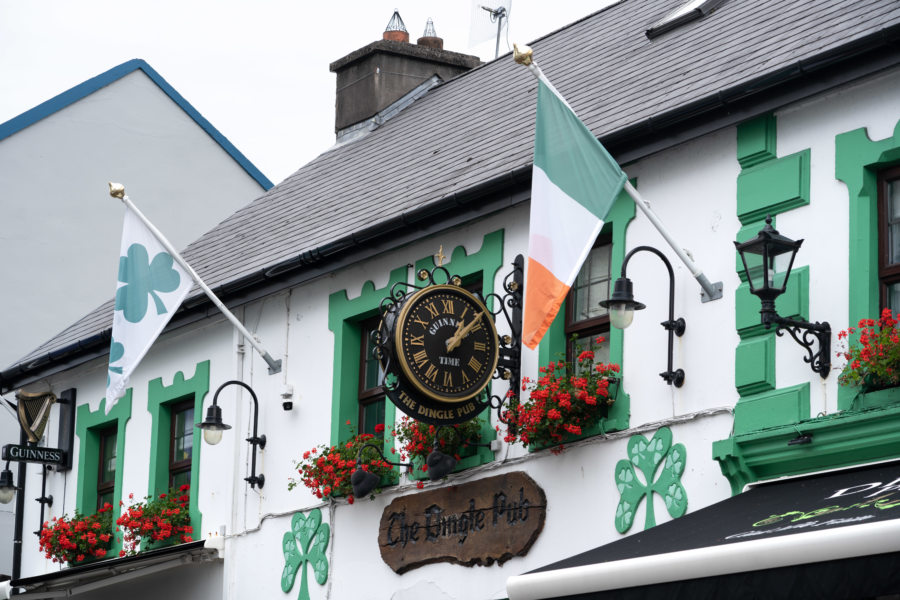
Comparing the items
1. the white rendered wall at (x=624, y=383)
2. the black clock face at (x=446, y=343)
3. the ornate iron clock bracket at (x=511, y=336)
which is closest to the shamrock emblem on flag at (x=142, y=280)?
the white rendered wall at (x=624, y=383)

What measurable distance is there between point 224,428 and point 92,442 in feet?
14.1

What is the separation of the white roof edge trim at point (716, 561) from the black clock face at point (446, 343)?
96.6 inches

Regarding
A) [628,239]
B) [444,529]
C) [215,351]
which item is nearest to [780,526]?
[628,239]

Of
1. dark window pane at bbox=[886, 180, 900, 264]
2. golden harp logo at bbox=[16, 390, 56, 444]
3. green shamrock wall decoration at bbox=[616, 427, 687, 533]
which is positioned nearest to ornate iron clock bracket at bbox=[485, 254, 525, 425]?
green shamrock wall decoration at bbox=[616, 427, 687, 533]

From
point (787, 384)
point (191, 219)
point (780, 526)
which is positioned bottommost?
point (780, 526)

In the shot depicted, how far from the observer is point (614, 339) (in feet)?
40.7

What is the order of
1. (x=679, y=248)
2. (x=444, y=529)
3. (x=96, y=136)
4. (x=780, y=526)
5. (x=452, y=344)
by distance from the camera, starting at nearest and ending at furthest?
(x=780, y=526), (x=679, y=248), (x=452, y=344), (x=444, y=529), (x=96, y=136)

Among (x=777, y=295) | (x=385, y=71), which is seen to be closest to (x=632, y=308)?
(x=777, y=295)

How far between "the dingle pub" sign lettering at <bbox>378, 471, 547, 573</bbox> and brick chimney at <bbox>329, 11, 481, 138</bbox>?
22.5 feet

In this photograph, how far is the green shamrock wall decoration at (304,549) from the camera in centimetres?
1472

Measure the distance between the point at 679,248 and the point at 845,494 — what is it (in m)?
2.51

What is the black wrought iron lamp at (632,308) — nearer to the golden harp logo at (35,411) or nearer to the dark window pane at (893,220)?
the dark window pane at (893,220)

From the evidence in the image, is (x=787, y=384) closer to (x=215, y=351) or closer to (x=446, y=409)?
(x=446, y=409)

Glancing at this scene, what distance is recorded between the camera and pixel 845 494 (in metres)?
9.59
